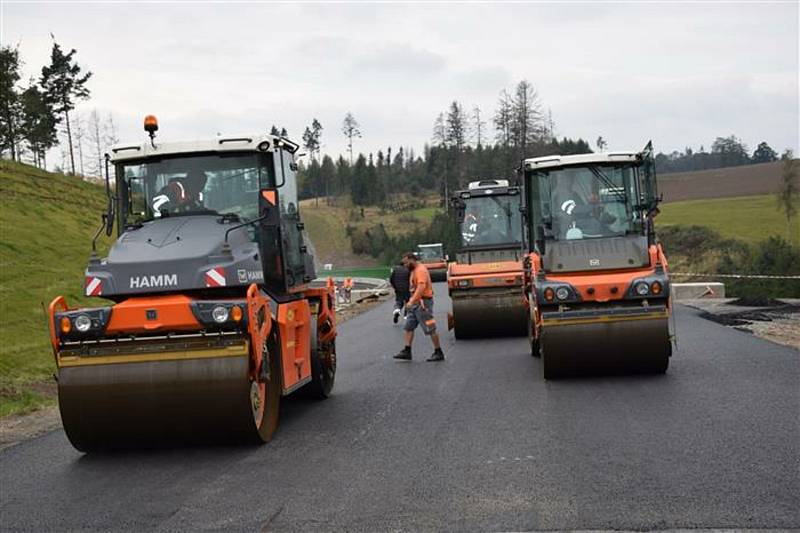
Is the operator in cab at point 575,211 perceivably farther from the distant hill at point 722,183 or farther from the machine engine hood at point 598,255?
the distant hill at point 722,183

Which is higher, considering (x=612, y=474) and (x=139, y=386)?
(x=139, y=386)

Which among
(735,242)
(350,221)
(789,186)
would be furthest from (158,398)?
(350,221)

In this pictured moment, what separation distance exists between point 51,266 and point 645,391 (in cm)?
2280

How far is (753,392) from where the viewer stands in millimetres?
9641

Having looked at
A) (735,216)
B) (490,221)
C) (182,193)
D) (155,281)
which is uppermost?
(182,193)

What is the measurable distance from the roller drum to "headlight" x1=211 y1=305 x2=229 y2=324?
0.31 metres

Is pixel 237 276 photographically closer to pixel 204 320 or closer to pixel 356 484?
pixel 204 320

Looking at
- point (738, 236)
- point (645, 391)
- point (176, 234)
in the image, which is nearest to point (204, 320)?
point (176, 234)

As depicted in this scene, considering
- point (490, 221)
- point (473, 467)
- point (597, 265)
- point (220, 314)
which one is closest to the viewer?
point (473, 467)

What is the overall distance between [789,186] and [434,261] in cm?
1830

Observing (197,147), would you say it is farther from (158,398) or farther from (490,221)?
(490,221)

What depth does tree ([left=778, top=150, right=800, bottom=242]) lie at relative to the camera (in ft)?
140

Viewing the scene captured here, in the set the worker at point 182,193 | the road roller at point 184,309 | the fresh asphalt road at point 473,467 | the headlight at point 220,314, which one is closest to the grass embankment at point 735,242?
the fresh asphalt road at point 473,467

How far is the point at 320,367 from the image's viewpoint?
1055cm
